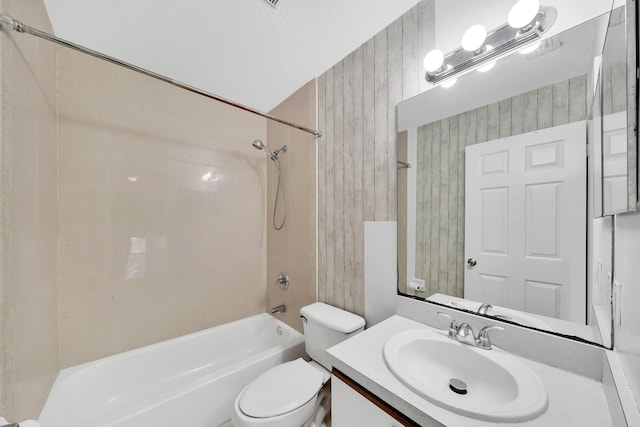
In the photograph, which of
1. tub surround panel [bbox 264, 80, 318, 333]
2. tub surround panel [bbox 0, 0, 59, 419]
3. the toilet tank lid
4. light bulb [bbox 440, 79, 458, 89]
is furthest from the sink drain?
tub surround panel [bbox 0, 0, 59, 419]

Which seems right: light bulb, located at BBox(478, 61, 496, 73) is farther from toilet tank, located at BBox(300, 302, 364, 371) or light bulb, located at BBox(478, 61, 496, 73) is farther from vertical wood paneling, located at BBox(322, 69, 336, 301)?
toilet tank, located at BBox(300, 302, 364, 371)

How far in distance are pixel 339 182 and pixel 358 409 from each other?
116 cm

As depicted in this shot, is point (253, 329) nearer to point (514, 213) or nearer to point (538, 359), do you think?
point (538, 359)

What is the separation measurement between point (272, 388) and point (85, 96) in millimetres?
2019

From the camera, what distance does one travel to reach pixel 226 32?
1.28 metres

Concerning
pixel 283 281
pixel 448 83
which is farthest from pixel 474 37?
pixel 283 281

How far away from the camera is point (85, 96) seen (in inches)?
56.1

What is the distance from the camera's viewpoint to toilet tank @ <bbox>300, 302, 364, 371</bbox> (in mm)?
1278

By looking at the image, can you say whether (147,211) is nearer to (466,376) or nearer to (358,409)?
(358,409)

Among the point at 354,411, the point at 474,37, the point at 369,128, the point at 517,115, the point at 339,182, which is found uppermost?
the point at 474,37

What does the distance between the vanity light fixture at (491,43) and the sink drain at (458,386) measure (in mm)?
1218

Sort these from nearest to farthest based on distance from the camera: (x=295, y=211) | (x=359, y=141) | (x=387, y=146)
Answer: (x=387, y=146) → (x=359, y=141) → (x=295, y=211)

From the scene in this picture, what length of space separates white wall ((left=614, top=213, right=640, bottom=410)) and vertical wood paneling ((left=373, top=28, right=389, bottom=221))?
821 millimetres

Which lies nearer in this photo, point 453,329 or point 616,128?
point 616,128
